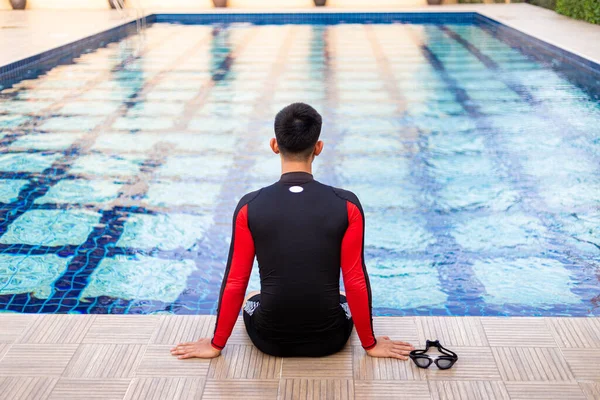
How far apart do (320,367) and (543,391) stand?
2.49 feet

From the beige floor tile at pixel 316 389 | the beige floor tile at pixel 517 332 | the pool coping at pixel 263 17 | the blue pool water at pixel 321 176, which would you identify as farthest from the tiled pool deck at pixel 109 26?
the beige floor tile at pixel 316 389

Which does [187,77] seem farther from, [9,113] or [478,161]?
[478,161]

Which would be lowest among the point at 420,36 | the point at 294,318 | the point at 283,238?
the point at 420,36

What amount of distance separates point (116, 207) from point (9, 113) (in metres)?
3.10

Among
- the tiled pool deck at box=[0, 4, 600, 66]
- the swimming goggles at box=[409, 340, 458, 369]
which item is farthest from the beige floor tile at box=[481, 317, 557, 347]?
the tiled pool deck at box=[0, 4, 600, 66]

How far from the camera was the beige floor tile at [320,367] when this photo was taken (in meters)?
2.46

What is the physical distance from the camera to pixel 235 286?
2.44 m

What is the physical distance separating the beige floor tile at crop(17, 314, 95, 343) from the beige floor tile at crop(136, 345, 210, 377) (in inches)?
12.6

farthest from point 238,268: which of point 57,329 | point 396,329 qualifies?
point 57,329

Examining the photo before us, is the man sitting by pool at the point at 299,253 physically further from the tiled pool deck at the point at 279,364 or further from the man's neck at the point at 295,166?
the tiled pool deck at the point at 279,364

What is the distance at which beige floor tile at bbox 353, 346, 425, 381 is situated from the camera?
2.45 metres

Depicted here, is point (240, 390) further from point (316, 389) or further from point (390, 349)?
point (390, 349)

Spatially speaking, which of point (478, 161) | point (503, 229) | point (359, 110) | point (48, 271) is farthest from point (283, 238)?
point (359, 110)

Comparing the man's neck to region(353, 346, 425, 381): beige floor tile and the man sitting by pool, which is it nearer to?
the man sitting by pool
